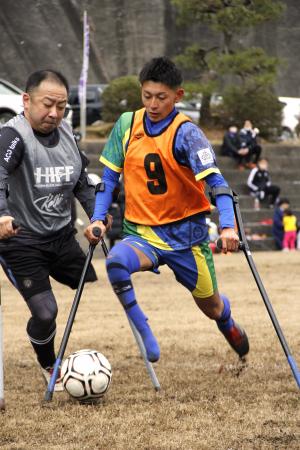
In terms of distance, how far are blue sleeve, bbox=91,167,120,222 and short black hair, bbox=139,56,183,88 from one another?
63cm

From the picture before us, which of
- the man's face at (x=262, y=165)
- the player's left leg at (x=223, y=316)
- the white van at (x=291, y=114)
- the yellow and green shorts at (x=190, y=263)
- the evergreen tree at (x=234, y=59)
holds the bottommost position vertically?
the white van at (x=291, y=114)

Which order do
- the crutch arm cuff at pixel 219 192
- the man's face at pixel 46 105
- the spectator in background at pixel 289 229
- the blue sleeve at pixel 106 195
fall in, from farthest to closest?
1. the spectator in background at pixel 289 229
2. the blue sleeve at pixel 106 195
3. the man's face at pixel 46 105
4. the crutch arm cuff at pixel 219 192

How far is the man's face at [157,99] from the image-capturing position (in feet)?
20.6

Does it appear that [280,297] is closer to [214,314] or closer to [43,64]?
[214,314]

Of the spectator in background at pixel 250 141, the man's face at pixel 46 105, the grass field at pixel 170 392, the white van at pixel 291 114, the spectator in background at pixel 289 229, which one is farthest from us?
the white van at pixel 291 114

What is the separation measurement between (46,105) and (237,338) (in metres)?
2.11

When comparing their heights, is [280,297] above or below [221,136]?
above

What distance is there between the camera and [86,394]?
595 centimetres

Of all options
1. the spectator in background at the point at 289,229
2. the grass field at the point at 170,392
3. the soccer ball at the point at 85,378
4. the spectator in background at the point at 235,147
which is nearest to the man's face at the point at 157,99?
the soccer ball at the point at 85,378

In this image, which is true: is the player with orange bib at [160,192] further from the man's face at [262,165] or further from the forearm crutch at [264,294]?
the man's face at [262,165]

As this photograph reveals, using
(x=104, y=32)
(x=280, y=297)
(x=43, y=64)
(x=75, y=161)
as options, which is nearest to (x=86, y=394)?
(x=75, y=161)

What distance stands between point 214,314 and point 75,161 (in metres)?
1.39

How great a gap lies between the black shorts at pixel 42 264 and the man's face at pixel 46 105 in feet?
2.48

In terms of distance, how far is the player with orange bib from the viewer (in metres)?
6.16
